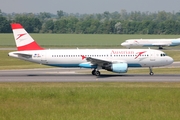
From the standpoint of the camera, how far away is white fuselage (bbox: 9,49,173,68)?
45938mm

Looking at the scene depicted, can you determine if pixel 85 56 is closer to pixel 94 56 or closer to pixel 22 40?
pixel 94 56

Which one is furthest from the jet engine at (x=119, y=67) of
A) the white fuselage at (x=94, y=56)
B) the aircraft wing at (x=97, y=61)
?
the white fuselage at (x=94, y=56)

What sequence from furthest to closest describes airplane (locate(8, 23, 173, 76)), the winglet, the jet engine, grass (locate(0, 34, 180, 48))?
1. grass (locate(0, 34, 180, 48))
2. the winglet
3. airplane (locate(8, 23, 173, 76))
4. the jet engine

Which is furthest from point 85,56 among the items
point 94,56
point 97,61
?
point 97,61

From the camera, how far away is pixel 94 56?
46438 millimetres
